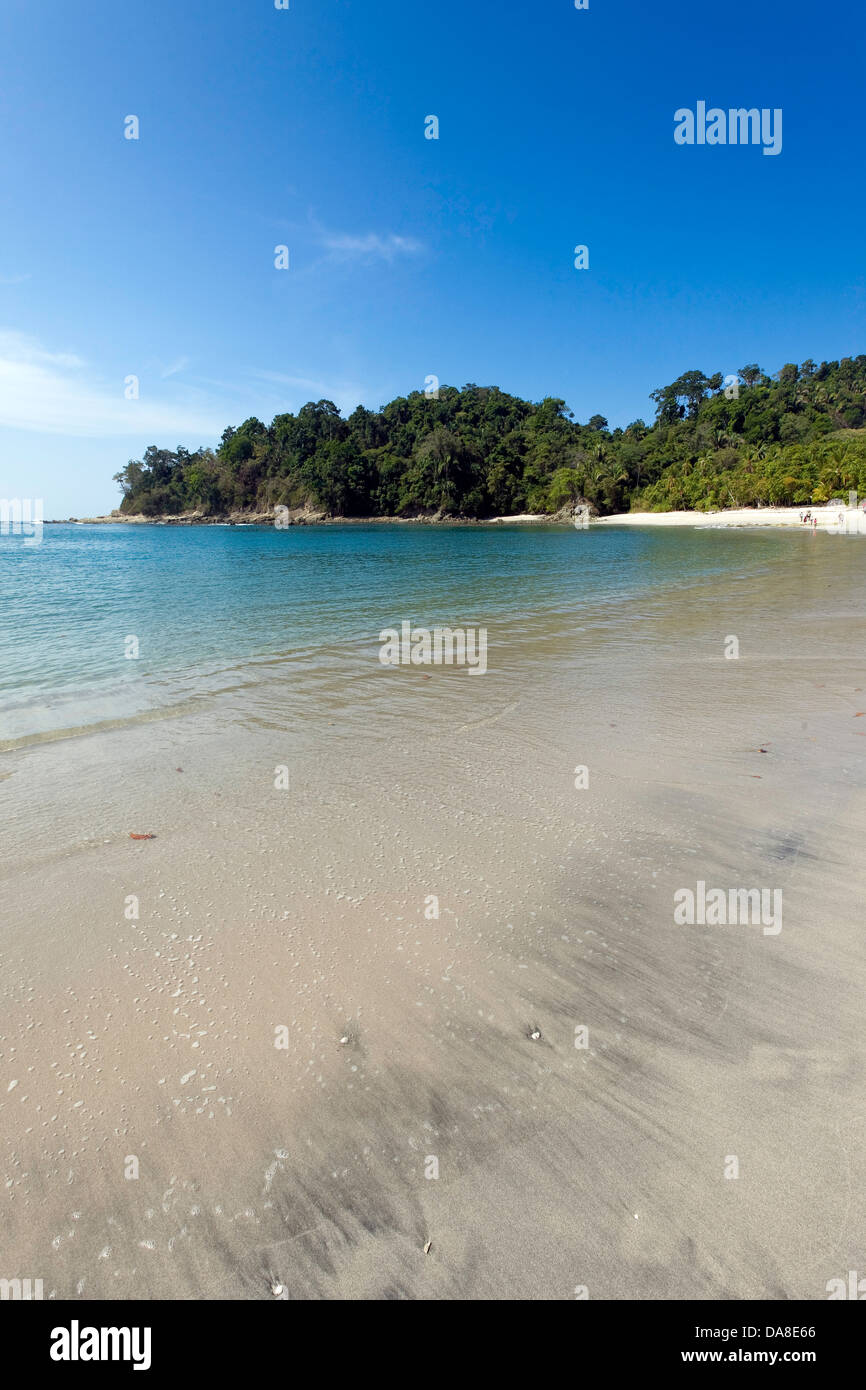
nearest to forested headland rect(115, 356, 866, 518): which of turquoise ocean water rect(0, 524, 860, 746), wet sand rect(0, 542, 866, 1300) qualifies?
turquoise ocean water rect(0, 524, 860, 746)

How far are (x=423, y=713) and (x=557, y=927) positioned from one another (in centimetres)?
473

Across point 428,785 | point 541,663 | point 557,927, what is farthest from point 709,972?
point 541,663

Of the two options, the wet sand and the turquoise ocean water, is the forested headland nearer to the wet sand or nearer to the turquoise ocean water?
the turquoise ocean water

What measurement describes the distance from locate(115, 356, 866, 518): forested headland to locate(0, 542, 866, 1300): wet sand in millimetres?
87196

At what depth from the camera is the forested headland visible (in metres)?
94.2

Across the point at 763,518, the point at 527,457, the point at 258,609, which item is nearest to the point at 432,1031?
the point at 258,609

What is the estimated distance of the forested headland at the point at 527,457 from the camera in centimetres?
9425

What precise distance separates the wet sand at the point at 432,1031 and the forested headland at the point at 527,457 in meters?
87.2

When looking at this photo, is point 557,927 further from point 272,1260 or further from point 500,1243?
point 272,1260

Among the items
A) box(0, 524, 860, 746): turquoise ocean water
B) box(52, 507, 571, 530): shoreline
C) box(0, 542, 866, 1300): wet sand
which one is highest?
box(52, 507, 571, 530): shoreline

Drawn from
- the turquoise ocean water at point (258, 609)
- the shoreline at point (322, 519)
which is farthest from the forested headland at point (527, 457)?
the turquoise ocean water at point (258, 609)

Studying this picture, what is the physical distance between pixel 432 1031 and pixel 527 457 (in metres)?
141

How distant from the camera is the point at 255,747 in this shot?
278 inches
